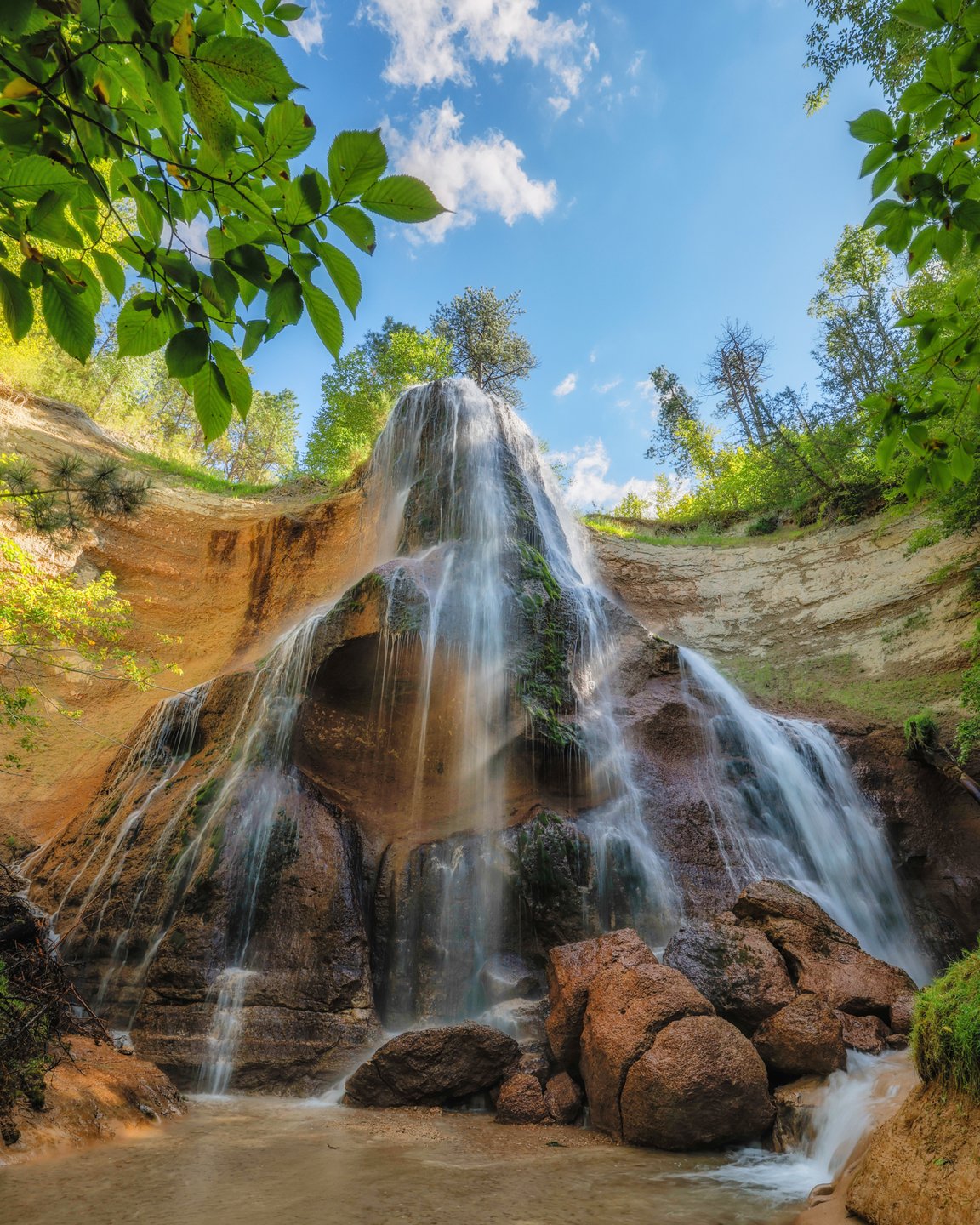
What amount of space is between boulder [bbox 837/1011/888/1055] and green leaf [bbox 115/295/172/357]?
5866 mm

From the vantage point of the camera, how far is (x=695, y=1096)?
13.7 ft

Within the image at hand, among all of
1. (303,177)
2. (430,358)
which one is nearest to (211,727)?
(303,177)

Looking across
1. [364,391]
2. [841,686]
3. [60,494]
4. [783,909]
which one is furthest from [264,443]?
[783,909]

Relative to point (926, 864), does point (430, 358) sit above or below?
above

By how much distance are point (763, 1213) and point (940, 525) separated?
1130 centimetres

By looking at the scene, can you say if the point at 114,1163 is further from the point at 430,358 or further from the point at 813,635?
the point at 430,358

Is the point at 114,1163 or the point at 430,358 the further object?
the point at 430,358

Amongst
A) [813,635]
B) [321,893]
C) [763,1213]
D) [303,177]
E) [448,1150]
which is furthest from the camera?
[813,635]

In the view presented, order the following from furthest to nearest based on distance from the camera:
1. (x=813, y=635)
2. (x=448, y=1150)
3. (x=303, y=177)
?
(x=813, y=635)
(x=448, y=1150)
(x=303, y=177)

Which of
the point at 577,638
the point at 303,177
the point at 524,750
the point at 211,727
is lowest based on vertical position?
the point at 303,177

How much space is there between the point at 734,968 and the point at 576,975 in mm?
1281

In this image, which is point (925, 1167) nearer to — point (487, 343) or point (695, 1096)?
point (695, 1096)

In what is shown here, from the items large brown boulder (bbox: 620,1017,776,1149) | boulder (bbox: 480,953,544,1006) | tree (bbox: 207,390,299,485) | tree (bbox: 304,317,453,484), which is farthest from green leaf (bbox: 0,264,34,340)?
tree (bbox: 207,390,299,485)

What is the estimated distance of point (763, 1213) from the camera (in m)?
3.18
